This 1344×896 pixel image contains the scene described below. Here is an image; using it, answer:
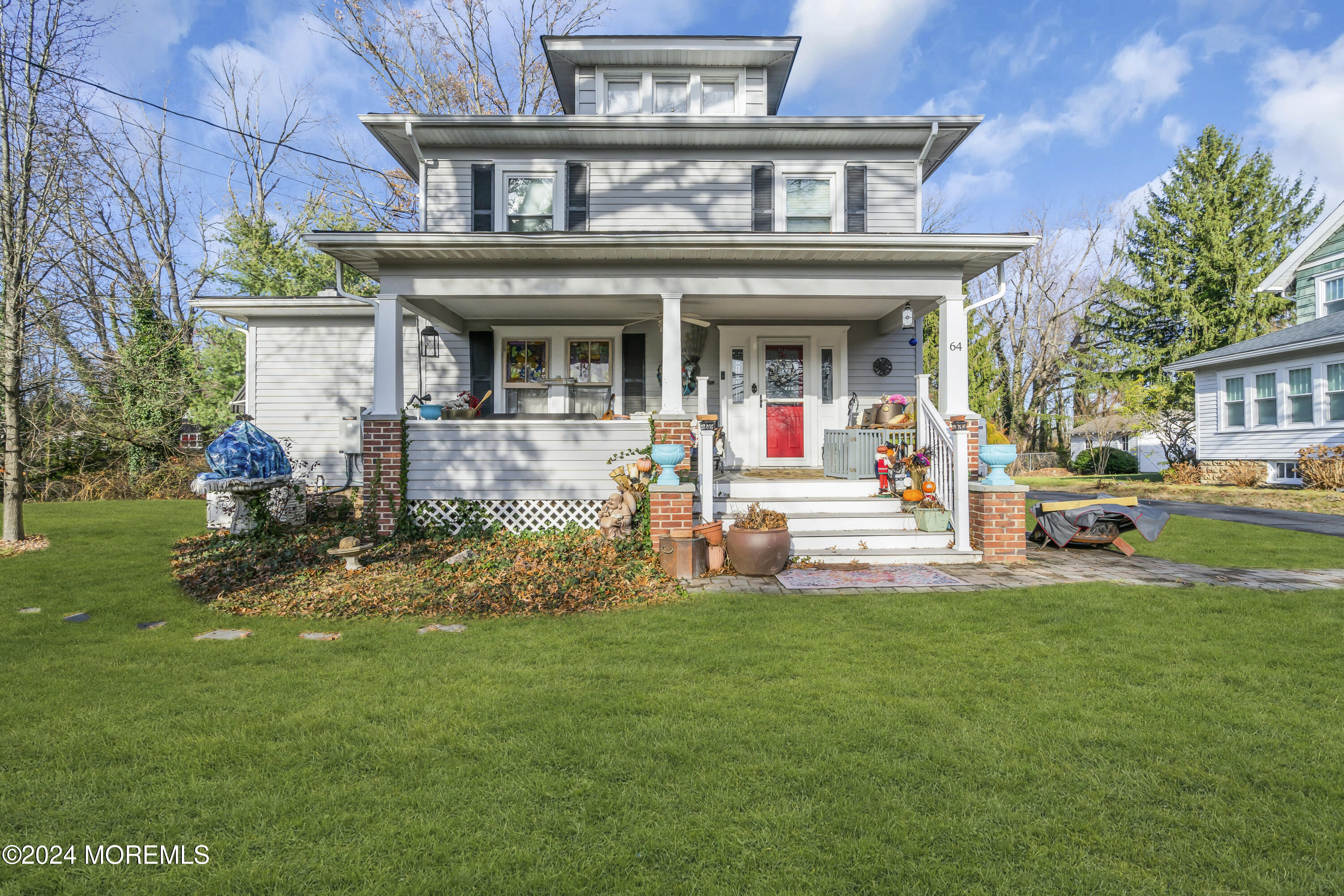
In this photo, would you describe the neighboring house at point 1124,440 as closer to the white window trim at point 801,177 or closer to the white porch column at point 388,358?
the white window trim at point 801,177

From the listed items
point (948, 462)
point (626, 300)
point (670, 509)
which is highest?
point (626, 300)

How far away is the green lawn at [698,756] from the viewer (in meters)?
2.04

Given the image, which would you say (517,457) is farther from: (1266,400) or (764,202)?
(1266,400)

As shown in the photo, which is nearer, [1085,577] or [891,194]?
[1085,577]

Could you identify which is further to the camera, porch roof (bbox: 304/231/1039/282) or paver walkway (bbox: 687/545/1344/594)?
porch roof (bbox: 304/231/1039/282)

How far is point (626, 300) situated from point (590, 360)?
1955mm

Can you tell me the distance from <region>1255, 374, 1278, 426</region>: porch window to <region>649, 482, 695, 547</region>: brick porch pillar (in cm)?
1705

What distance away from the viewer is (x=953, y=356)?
817 cm

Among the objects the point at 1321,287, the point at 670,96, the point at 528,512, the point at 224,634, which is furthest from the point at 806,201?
the point at 1321,287

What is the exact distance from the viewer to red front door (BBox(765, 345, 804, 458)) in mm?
10641

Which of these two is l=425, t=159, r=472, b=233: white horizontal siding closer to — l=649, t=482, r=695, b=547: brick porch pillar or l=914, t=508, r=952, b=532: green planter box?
l=649, t=482, r=695, b=547: brick porch pillar

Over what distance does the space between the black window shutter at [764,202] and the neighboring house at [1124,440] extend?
17.4 meters

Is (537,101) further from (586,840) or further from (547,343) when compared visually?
(586,840)

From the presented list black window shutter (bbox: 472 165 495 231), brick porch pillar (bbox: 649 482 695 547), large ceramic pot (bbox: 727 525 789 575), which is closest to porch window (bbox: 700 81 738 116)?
black window shutter (bbox: 472 165 495 231)
